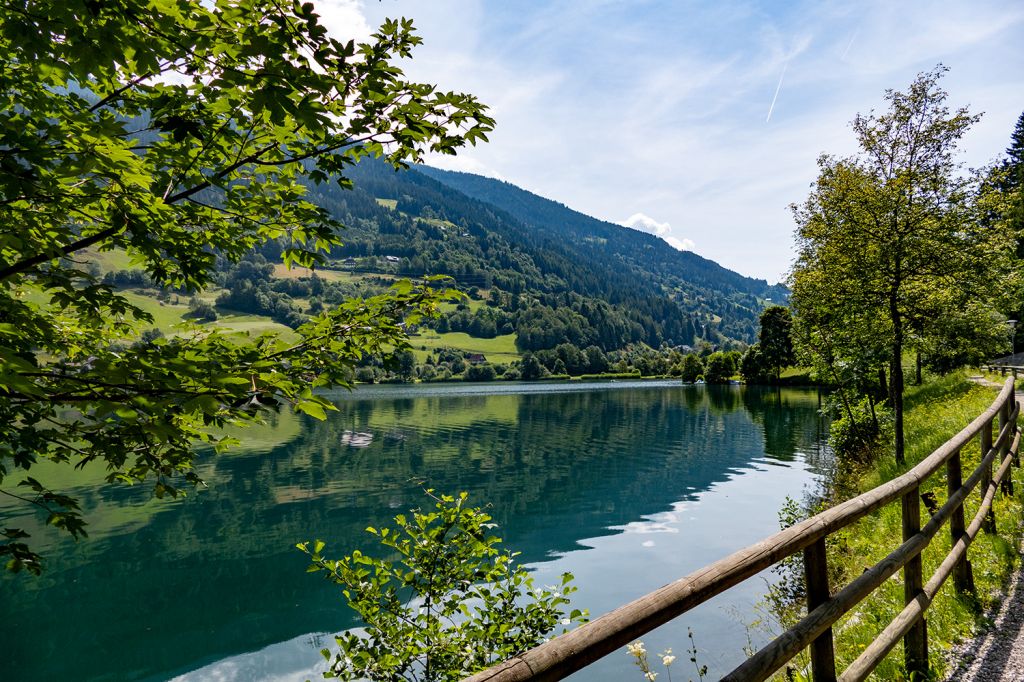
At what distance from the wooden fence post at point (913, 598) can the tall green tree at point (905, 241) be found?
44.9 feet

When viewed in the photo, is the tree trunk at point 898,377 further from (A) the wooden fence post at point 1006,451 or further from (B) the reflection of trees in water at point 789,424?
(B) the reflection of trees in water at point 789,424

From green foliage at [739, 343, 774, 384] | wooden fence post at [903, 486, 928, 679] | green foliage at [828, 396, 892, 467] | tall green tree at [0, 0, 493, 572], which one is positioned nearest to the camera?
tall green tree at [0, 0, 493, 572]

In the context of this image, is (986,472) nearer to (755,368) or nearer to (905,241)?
(905,241)

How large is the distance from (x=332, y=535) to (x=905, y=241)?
24352mm

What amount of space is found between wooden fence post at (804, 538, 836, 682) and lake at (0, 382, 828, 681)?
929 centimetres

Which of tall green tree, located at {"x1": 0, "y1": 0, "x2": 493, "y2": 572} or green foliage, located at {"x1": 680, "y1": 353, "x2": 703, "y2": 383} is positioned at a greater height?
tall green tree, located at {"x1": 0, "y1": 0, "x2": 493, "y2": 572}

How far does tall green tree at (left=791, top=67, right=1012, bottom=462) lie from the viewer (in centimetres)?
1591

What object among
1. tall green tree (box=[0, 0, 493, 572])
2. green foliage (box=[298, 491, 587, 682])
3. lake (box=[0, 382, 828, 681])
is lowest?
lake (box=[0, 382, 828, 681])

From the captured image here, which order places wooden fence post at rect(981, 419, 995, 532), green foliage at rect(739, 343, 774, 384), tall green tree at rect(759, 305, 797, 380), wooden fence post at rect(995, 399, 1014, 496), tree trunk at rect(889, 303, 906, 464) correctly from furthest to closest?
green foliage at rect(739, 343, 774, 384) → tall green tree at rect(759, 305, 797, 380) → tree trunk at rect(889, 303, 906, 464) → wooden fence post at rect(995, 399, 1014, 496) → wooden fence post at rect(981, 419, 995, 532)

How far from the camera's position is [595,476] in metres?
36.4

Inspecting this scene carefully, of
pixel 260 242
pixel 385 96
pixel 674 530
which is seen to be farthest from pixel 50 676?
pixel 674 530

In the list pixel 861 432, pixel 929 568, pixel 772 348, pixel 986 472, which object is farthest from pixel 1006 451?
pixel 772 348

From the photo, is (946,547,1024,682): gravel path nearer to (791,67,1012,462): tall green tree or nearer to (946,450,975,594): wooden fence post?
(946,450,975,594): wooden fence post

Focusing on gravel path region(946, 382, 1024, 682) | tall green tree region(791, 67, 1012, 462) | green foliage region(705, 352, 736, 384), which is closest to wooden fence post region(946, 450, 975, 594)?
gravel path region(946, 382, 1024, 682)
